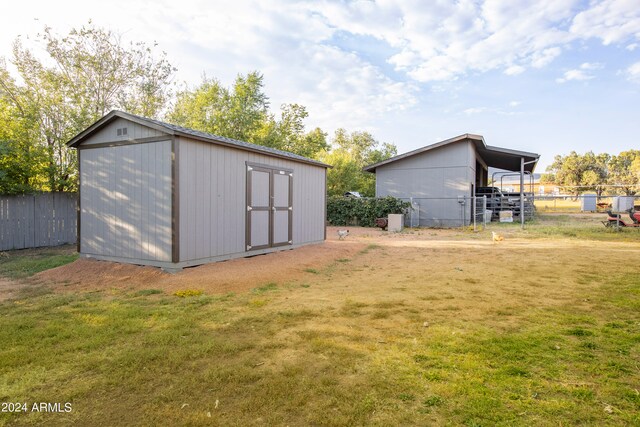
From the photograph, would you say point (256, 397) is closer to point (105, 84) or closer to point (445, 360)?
point (445, 360)

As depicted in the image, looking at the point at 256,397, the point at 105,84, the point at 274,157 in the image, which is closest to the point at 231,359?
the point at 256,397

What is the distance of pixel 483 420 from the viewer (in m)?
2.05

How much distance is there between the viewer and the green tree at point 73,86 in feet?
37.6

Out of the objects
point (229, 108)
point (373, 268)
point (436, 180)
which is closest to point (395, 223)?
point (436, 180)

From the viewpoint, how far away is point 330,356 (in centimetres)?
300

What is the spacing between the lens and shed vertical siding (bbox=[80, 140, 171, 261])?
6652mm

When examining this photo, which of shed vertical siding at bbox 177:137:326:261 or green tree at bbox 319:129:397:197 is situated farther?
green tree at bbox 319:129:397:197

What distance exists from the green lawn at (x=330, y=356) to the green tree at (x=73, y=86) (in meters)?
8.48

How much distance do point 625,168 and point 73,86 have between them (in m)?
71.2

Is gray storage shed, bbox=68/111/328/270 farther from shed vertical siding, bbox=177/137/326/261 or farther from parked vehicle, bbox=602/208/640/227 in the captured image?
parked vehicle, bbox=602/208/640/227

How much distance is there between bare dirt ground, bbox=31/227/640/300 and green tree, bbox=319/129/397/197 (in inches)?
453

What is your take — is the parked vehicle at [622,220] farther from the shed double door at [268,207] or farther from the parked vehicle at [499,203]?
the shed double door at [268,207]

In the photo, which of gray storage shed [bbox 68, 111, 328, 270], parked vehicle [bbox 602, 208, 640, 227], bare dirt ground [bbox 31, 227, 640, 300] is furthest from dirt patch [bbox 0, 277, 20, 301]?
parked vehicle [bbox 602, 208, 640, 227]

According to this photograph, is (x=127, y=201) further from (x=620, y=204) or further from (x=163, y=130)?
(x=620, y=204)
